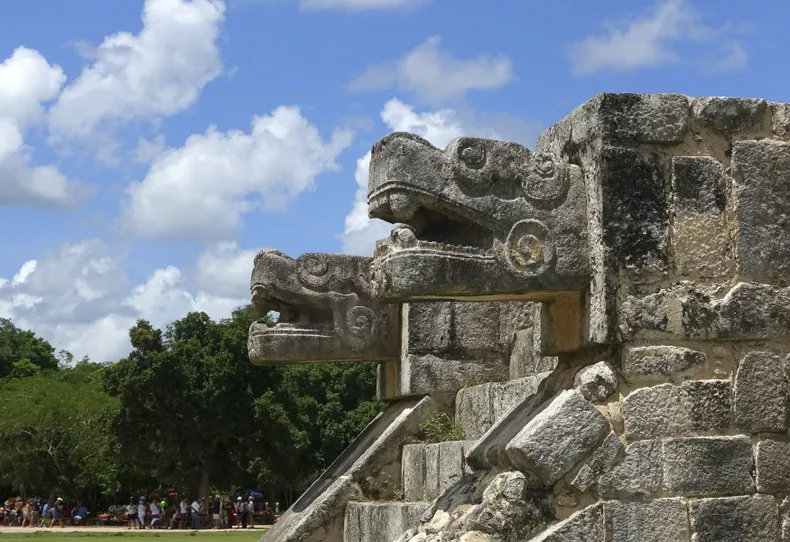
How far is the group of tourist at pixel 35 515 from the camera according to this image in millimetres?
36112

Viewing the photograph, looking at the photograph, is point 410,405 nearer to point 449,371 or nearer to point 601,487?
point 449,371

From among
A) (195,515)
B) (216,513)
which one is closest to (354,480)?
(195,515)

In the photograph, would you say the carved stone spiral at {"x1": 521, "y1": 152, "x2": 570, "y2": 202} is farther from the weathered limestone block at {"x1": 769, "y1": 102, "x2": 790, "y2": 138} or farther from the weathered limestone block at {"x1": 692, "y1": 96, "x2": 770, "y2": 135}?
the weathered limestone block at {"x1": 769, "y1": 102, "x2": 790, "y2": 138}

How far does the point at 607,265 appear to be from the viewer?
5035mm

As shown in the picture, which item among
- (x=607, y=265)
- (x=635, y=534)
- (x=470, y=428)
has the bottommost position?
(x=635, y=534)

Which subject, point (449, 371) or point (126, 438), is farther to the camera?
point (126, 438)

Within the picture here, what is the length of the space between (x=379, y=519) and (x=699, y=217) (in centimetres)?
319

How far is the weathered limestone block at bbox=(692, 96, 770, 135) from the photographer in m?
5.22

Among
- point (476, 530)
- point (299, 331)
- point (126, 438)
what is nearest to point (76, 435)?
point (126, 438)

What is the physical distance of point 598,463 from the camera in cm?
486

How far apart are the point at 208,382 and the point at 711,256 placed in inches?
1049

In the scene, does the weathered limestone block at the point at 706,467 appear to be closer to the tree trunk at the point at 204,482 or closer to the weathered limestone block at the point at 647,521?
the weathered limestone block at the point at 647,521

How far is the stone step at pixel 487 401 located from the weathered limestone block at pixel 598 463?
1.49 m

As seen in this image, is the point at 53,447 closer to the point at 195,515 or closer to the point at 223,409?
the point at 195,515
